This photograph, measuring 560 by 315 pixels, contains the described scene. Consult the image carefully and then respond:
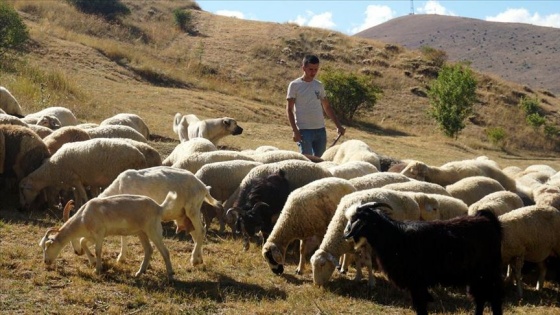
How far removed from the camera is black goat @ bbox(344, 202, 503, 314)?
667 centimetres

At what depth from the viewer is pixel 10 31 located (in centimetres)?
3053

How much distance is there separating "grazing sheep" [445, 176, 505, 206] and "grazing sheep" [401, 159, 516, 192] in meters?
1.32

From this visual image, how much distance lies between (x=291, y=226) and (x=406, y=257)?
8.42 feet

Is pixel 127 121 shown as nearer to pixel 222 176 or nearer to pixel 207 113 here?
pixel 222 176

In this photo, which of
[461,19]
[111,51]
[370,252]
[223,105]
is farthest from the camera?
[461,19]

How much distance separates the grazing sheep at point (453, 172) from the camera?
1328 centimetres

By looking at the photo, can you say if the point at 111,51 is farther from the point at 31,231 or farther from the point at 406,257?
the point at 406,257

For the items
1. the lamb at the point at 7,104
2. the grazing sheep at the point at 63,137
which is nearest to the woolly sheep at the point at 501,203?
the grazing sheep at the point at 63,137

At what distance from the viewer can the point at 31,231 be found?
8922 millimetres

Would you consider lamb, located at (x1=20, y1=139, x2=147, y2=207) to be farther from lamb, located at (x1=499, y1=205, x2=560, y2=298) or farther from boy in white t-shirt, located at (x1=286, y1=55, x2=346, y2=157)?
lamb, located at (x1=499, y1=205, x2=560, y2=298)

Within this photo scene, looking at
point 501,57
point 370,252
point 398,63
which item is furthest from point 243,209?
point 501,57

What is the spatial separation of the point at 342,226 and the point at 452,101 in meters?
32.8

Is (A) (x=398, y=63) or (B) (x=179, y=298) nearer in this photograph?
(B) (x=179, y=298)

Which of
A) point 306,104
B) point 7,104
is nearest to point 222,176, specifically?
point 306,104
